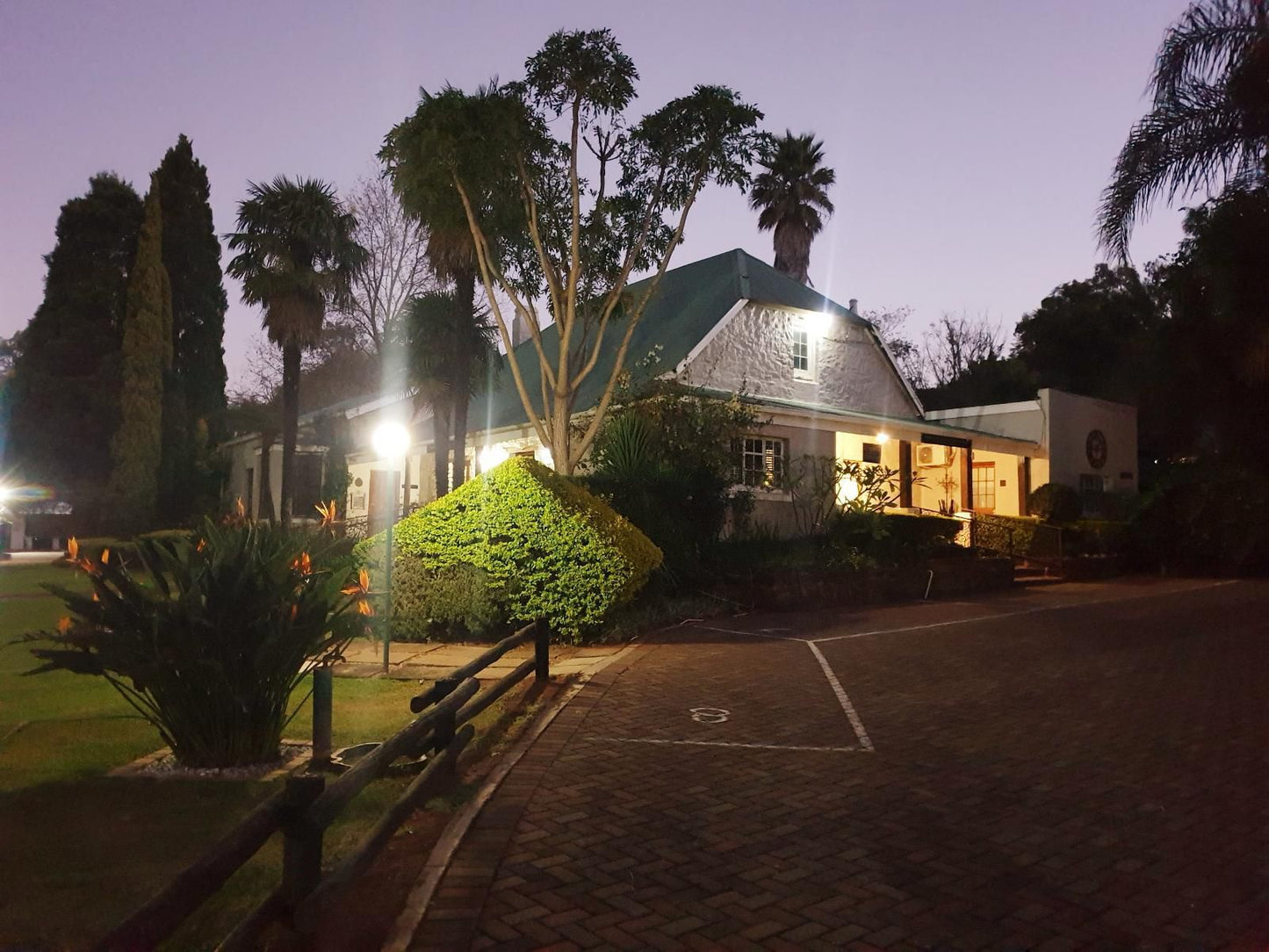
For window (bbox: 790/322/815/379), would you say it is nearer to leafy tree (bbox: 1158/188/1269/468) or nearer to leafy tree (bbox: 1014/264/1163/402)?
leafy tree (bbox: 1158/188/1269/468)

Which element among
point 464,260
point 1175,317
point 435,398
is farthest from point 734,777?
point 1175,317

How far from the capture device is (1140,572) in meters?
22.7

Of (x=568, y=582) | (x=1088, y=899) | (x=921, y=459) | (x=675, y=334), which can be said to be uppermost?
(x=675, y=334)

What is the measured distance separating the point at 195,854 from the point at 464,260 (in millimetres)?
16366

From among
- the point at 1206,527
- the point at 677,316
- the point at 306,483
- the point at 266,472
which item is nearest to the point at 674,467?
the point at 677,316

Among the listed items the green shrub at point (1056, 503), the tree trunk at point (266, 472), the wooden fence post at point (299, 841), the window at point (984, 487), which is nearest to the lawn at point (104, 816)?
the wooden fence post at point (299, 841)

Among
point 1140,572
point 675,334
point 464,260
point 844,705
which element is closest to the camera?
point 844,705

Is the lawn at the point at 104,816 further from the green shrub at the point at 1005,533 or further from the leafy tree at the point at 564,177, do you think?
the green shrub at the point at 1005,533

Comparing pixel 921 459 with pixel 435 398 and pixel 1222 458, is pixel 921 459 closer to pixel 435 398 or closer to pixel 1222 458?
pixel 1222 458

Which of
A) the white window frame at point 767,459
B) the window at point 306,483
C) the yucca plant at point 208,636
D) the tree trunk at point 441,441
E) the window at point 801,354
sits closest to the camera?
the yucca plant at point 208,636

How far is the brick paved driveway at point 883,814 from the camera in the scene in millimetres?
3799

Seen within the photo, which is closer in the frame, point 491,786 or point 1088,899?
point 1088,899

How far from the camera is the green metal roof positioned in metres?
20.3

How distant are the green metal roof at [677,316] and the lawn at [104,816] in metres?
12.2
